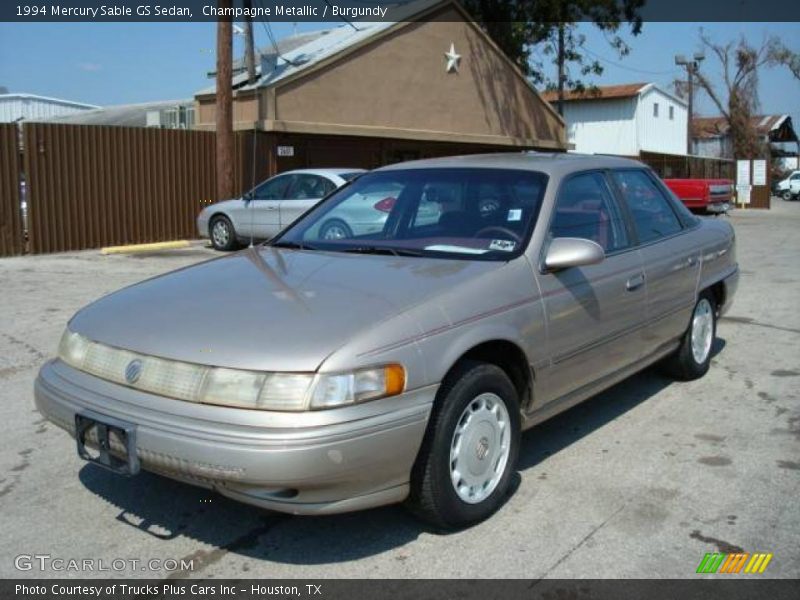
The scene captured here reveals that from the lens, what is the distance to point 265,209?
45.4 feet

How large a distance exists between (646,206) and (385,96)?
15.7 meters

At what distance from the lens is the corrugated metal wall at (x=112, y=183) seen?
14.0 metres

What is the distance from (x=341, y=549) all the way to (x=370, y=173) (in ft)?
8.27

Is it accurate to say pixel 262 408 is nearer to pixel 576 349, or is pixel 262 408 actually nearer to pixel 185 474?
pixel 185 474

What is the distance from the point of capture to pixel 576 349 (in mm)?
4164

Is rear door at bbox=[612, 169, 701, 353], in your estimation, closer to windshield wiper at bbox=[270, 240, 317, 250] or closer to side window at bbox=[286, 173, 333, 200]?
windshield wiper at bbox=[270, 240, 317, 250]

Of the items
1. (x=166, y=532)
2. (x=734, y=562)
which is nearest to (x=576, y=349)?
(x=734, y=562)

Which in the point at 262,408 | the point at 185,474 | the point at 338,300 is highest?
the point at 338,300

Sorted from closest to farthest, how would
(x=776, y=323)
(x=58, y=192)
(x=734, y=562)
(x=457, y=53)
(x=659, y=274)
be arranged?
(x=734, y=562), (x=659, y=274), (x=776, y=323), (x=58, y=192), (x=457, y=53)

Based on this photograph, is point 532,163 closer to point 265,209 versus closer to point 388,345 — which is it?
point 388,345

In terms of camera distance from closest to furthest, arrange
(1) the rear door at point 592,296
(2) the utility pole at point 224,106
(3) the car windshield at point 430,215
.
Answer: (1) the rear door at point 592,296 → (3) the car windshield at point 430,215 → (2) the utility pole at point 224,106

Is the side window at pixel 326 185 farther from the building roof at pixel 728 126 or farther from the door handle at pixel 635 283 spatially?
the building roof at pixel 728 126

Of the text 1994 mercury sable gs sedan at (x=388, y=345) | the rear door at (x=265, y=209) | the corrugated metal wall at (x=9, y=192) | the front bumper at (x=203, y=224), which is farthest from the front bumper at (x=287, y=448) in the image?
the front bumper at (x=203, y=224)

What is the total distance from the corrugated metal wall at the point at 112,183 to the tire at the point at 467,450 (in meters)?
12.2
